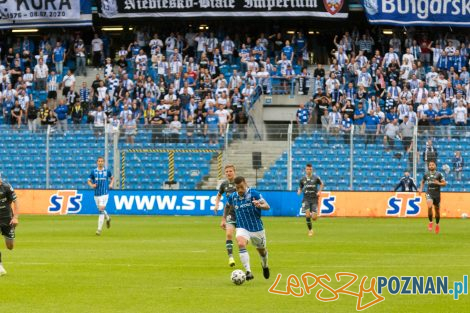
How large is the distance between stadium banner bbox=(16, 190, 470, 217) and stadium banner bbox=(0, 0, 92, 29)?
11.2 metres

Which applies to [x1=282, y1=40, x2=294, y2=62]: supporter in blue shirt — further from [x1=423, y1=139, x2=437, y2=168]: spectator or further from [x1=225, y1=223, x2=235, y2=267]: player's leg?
[x1=225, y1=223, x2=235, y2=267]: player's leg

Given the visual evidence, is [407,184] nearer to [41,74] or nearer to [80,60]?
[80,60]

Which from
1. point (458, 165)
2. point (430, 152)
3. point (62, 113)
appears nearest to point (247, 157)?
point (430, 152)

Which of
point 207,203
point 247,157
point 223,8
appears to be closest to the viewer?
point 207,203

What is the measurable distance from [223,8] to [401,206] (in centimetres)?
1498

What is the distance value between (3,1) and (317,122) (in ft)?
58.5

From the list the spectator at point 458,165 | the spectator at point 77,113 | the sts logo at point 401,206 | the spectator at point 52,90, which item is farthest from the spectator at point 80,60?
the spectator at point 458,165

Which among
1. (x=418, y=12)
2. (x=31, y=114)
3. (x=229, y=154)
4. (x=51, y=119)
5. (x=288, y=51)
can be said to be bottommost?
(x=229, y=154)

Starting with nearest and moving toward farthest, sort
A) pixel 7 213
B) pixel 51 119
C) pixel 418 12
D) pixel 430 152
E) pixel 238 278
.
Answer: pixel 238 278, pixel 7 213, pixel 430 152, pixel 51 119, pixel 418 12

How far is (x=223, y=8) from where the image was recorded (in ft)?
185

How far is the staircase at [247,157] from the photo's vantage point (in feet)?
162

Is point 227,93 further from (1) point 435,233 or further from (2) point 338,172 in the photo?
(1) point 435,233

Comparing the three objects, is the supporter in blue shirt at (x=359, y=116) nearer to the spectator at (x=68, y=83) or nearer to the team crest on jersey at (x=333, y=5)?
the team crest on jersey at (x=333, y=5)

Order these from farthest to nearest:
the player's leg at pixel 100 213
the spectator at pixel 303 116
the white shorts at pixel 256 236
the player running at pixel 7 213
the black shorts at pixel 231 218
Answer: the spectator at pixel 303 116
the player's leg at pixel 100 213
the black shorts at pixel 231 218
the player running at pixel 7 213
the white shorts at pixel 256 236
